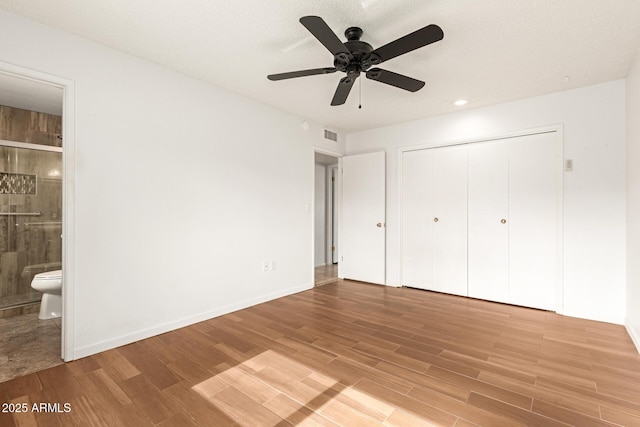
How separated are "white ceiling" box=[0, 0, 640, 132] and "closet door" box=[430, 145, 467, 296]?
3.10 feet

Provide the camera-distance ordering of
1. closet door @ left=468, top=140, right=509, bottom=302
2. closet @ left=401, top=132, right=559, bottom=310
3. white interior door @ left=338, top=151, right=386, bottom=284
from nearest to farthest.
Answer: closet @ left=401, top=132, right=559, bottom=310
closet door @ left=468, top=140, right=509, bottom=302
white interior door @ left=338, top=151, right=386, bottom=284

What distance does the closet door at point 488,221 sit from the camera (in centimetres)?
357

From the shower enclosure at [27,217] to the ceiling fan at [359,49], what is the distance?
3.22 m

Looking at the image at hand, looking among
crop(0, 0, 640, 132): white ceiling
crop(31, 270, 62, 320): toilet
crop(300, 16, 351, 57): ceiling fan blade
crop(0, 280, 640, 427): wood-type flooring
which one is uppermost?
crop(0, 0, 640, 132): white ceiling

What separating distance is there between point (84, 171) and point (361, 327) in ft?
8.78

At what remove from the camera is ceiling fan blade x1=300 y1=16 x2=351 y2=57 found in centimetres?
165

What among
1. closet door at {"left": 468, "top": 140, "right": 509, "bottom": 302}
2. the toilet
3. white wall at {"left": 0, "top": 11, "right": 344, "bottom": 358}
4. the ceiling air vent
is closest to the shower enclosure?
the toilet

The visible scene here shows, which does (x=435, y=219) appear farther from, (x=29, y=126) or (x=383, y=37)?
(x=29, y=126)

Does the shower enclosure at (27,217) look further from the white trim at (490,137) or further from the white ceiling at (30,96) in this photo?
the white trim at (490,137)

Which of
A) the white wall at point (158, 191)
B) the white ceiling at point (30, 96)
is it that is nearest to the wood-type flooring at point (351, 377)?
the white wall at point (158, 191)

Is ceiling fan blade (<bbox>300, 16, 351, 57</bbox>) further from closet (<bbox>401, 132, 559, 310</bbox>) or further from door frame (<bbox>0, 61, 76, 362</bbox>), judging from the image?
closet (<bbox>401, 132, 559, 310</bbox>)

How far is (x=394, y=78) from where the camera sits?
7.44 ft

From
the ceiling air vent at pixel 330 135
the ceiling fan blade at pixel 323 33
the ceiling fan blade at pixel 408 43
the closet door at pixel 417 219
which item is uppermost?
the ceiling air vent at pixel 330 135

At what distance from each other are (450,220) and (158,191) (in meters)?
3.44
